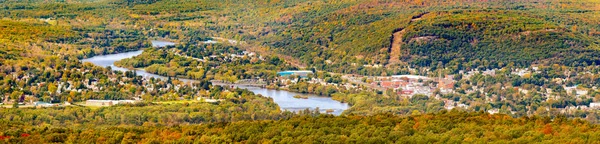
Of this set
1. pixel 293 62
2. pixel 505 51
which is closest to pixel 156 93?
pixel 293 62

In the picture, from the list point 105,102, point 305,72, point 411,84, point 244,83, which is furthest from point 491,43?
point 105,102

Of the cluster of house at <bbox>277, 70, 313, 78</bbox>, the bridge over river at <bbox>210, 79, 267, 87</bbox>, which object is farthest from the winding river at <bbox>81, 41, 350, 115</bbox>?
the cluster of house at <bbox>277, 70, 313, 78</bbox>

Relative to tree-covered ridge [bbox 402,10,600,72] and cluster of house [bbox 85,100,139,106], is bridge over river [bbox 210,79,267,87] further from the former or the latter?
cluster of house [bbox 85,100,139,106]

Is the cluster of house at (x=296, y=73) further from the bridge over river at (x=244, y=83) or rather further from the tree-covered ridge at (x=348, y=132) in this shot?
the tree-covered ridge at (x=348, y=132)

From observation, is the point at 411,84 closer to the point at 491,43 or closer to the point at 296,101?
the point at 296,101

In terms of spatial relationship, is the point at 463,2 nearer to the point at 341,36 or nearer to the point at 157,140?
the point at 341,36
